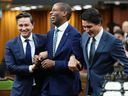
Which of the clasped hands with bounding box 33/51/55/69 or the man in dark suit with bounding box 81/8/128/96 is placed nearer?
the man in dark suit with bounding box 81/8/128/96

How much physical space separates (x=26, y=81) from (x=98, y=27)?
1.06 m

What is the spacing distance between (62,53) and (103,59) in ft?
1.78

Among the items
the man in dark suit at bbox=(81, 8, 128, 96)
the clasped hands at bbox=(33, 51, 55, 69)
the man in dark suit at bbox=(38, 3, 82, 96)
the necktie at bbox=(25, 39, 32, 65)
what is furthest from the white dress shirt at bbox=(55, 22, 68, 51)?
the man in dark suit at bbox=(81, 8, 128, 96)

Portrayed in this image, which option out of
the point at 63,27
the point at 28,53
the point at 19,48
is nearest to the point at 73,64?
the point at 63,27

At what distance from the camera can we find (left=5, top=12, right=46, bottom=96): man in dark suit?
4957mm

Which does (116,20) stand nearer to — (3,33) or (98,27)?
(3,33)

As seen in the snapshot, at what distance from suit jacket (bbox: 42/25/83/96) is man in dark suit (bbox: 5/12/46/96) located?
0.18 metres

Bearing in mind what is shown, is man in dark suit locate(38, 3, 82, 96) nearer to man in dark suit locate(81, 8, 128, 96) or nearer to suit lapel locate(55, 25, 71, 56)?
suit lapel locate(55, 25, 71, 56)

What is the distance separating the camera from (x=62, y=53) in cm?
482

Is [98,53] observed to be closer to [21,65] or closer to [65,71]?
[65,71]

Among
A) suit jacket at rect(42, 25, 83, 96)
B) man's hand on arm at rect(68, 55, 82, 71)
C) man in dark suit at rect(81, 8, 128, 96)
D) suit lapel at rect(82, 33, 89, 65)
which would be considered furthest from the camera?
suit jacket at rect(42, 25, 83, 96)

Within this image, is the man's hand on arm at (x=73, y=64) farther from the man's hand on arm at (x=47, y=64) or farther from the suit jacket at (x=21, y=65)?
the suit jacket at (x=21, y=65)

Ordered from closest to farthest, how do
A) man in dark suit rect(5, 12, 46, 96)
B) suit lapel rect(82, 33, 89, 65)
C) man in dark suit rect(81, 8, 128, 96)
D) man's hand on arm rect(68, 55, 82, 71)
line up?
1. man in dark suit rect(81, 8, 128, 96)
2. suit lapel rect(82, 33, 89, 65)
3. man's hand on arm rect(68, 55, 82, 71)
4. man in dark suit rect(5, 12, 46, 96)

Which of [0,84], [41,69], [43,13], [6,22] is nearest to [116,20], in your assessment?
[43,13]
